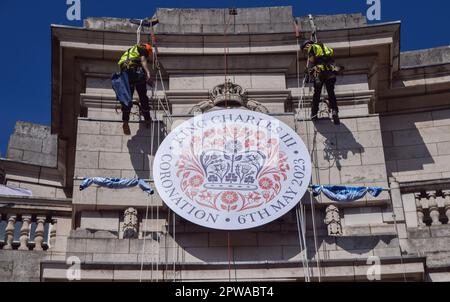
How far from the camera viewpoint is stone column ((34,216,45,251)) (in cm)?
1975

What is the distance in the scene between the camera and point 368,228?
765 inches

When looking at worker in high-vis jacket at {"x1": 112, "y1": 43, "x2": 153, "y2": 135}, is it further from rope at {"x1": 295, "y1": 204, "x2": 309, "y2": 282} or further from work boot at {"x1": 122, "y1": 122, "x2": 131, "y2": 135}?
rope at {"x1": 295, "y1": 204, "x2": 309, "y2": 282}

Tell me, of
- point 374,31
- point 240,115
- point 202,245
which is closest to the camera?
point 202,245

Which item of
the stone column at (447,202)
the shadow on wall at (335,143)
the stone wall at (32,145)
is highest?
the stone wall at (32,145)

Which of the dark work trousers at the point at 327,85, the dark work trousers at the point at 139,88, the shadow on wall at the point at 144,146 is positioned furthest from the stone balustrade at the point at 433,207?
the dark work trousers at the point at 139,88

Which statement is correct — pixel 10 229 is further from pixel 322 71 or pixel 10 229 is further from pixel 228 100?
pixel 322 71

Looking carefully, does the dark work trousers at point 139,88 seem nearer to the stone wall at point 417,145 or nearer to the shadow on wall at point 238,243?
the shadow on wall at point 238,243

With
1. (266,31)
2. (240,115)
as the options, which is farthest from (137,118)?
(266,31)

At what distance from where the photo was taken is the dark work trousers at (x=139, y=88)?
20.5 meters

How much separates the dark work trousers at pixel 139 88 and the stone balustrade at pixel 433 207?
→ 5506 millimetres

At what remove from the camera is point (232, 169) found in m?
A: 19.7

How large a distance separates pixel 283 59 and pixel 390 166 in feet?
10.5

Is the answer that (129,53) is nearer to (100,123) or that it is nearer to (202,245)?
→ (100,123)

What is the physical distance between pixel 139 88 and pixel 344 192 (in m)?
4.49
